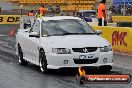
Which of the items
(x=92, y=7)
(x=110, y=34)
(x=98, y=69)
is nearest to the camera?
(x=98, y=69)

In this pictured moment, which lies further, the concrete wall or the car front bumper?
the concrete wall

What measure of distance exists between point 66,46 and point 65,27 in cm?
151

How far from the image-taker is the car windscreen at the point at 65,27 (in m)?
13.6

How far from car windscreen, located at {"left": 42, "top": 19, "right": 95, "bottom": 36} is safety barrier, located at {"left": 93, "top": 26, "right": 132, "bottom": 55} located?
5.17m

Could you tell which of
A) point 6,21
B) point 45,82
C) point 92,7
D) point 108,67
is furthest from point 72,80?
point 92,7

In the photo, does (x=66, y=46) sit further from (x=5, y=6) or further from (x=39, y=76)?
(x=5, y=6)

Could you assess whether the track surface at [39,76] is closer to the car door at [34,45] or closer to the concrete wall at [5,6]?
the car door at [34,45]

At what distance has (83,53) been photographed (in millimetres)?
12312

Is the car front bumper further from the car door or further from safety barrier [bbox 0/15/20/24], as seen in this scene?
safety barrier [bbox 0/15/20/24]

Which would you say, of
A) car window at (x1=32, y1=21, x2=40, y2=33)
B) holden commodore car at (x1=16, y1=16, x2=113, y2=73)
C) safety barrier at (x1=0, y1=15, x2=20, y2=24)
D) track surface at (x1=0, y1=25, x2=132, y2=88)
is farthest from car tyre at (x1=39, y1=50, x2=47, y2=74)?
safety barrier at (x1=0, y1=15, x2=20, y2=24)

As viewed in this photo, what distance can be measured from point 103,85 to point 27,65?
17.0 feet

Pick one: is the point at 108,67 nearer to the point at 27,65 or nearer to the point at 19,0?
the point at 27,65

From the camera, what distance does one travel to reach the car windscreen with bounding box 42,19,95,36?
13.6 meters


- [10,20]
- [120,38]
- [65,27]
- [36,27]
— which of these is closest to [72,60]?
[65,27]
